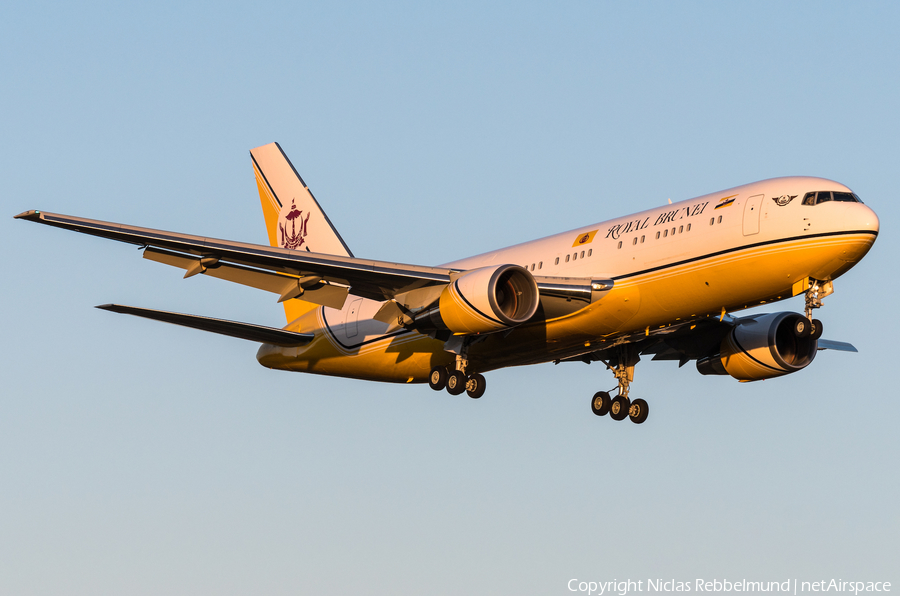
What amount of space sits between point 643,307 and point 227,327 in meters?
13.7

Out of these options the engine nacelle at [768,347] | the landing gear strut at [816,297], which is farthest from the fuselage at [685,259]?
the engine nacelle at [768,347]

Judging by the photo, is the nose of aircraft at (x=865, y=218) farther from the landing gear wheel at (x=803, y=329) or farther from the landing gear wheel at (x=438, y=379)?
the landing gear wheel at (x=438, y=379)

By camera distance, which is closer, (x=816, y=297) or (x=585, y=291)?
(x=816, y=297)

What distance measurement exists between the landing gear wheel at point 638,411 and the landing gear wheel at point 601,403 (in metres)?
0.79

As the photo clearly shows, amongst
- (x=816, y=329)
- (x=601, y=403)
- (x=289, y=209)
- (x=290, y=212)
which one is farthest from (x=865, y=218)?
(x=289, y=209)

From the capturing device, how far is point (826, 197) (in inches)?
1211

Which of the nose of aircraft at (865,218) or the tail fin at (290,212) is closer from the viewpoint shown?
the nose of aircraft at (865,218)

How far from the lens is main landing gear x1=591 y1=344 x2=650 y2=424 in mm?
38938

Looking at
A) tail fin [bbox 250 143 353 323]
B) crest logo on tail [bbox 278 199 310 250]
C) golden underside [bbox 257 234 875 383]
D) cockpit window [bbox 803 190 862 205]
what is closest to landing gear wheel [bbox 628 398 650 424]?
golden underside [bbox 257 234 875 383]

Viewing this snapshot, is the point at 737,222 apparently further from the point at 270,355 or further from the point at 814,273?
the point at 270,355

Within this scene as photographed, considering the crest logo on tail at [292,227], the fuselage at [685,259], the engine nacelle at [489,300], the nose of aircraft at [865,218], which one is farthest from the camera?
the crest logo on tail at [292,227]

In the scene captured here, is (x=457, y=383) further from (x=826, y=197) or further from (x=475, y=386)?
(x=826, y=197)

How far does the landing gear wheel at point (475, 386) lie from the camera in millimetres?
35875

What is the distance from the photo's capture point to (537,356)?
36.5m
